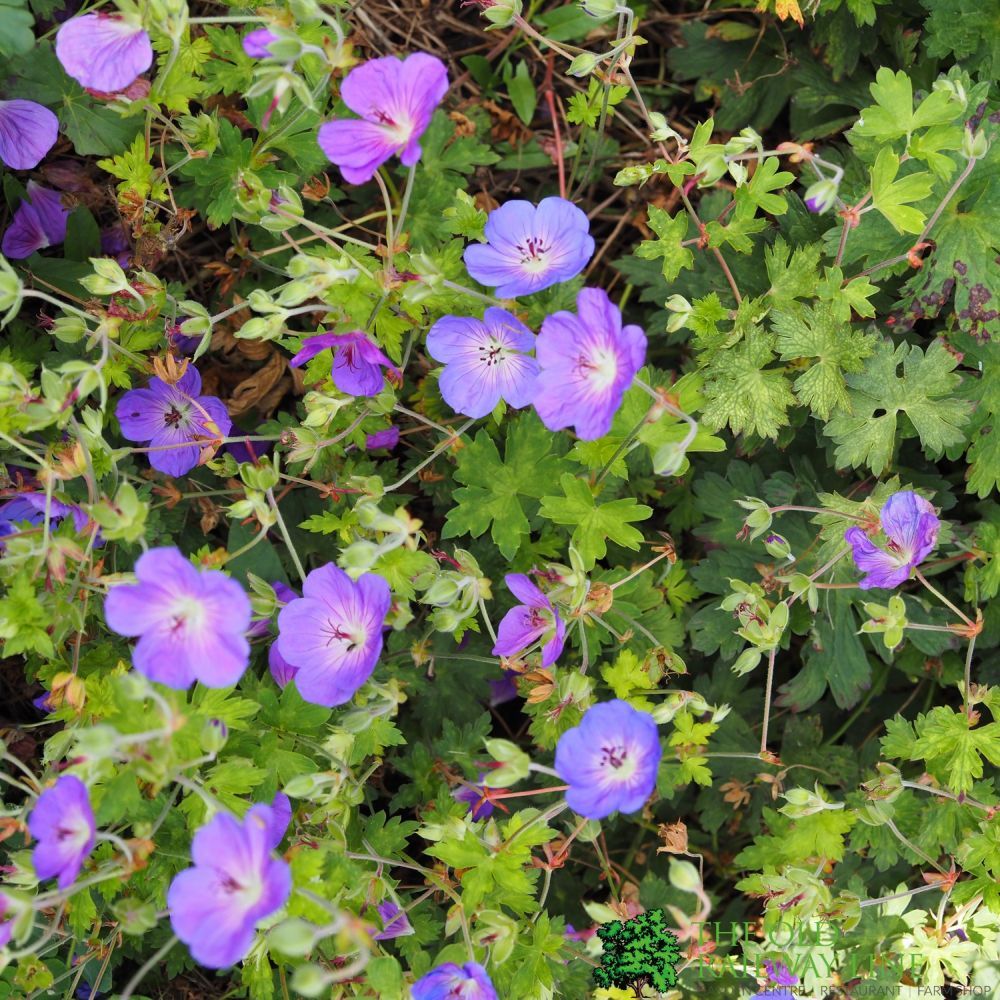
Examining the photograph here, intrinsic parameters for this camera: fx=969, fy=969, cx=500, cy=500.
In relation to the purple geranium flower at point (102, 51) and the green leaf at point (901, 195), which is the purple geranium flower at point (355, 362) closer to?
the purple geranium flower at point (102, 51)

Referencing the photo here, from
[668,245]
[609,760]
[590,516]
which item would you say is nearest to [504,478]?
[590,516]

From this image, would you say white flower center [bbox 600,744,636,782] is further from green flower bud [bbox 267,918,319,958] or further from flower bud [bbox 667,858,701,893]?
green flower bud [bbox 267,918,319,958]

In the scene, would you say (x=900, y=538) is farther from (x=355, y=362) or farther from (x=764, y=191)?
(x=355, y=362)

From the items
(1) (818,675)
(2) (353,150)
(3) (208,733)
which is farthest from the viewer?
(1) (818,675)

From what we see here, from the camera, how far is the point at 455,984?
74.0 inches

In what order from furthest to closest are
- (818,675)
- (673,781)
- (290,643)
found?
(818,675) → (673,781) → (290,643)

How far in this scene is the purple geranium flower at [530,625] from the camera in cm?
202

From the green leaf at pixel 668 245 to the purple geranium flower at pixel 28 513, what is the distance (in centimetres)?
142

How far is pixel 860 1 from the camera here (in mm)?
2449

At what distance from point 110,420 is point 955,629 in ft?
6.86

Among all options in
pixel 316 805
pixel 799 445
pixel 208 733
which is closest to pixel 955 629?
pixel 799 445

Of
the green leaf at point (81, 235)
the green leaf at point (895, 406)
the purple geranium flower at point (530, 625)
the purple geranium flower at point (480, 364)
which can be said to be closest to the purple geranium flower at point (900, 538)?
the green leaf at point (895, 406)

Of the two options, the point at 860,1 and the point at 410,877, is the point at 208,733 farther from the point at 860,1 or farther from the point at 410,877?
the point at 860,1

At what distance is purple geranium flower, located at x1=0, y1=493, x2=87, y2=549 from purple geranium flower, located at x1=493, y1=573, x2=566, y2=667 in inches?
37.3
